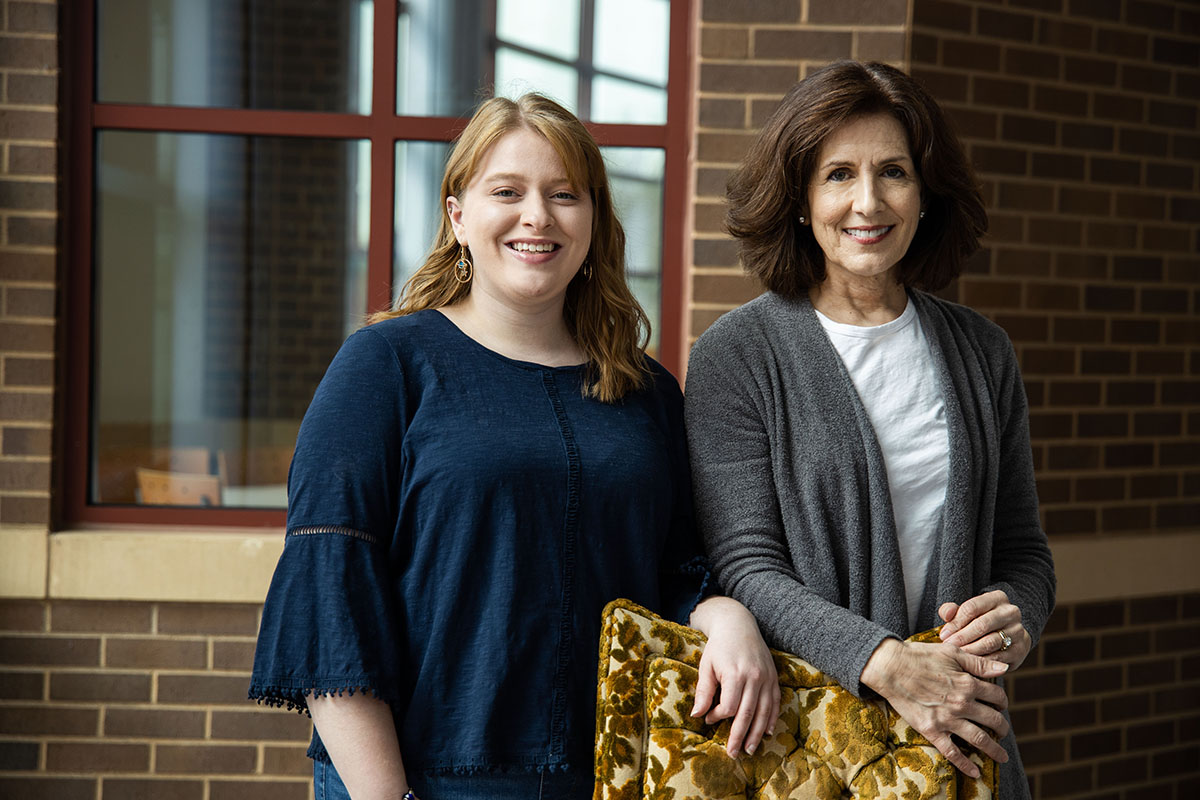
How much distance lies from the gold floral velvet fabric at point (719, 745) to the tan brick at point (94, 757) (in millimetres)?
2023

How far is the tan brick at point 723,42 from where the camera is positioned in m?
2.88

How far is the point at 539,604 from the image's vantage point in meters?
1.60

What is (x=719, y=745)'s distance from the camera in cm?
156

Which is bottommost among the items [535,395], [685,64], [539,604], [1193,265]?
[539,604]

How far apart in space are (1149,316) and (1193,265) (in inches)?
11.3

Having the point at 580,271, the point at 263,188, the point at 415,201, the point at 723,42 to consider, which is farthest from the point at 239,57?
the point at 580,271

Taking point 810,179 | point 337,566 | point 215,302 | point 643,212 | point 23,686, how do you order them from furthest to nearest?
point 215,302, point 643,212, point 23,686, point 810,179, point 337,566

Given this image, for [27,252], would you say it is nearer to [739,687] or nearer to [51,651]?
[51,651]

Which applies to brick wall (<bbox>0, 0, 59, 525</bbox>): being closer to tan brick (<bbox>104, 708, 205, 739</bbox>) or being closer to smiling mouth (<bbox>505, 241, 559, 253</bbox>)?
tan brick (<bbox>104, 708, 205, 739</bbox>)

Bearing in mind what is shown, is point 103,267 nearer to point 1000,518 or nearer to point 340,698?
point 340,698

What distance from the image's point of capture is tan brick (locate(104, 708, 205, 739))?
3014 millimetres

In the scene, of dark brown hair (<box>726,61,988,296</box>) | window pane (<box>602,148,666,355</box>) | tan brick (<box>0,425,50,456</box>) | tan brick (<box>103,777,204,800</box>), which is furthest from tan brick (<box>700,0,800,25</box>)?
tan brick (<box>103,777,204,800</box>)

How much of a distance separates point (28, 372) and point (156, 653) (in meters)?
0.87

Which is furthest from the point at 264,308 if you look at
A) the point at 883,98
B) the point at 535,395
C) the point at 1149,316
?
the point at 1149,316
